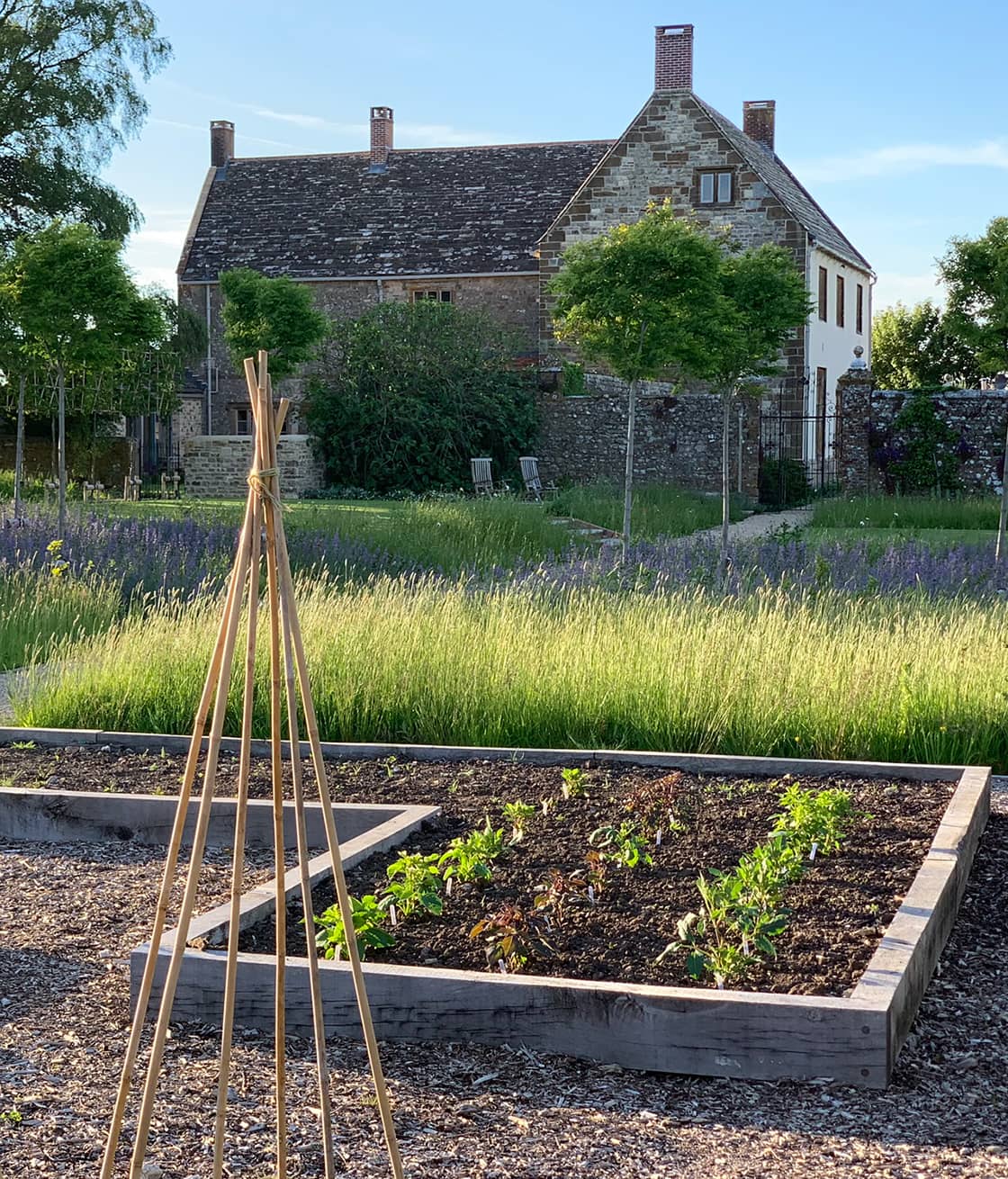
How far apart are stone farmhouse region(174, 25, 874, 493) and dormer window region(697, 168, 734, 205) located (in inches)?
1.1

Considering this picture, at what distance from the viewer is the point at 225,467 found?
27.9 meters

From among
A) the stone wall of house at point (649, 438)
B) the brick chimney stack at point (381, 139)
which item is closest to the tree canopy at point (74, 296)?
the stone wall of house at point (649, 438)

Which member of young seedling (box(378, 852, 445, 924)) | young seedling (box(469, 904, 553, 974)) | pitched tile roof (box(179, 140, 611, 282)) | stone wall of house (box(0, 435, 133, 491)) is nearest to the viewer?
young seedling (box(469, 904, 553, 974))

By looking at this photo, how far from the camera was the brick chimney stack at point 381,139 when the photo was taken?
36781 millimetres

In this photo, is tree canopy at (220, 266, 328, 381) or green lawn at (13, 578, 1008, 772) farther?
tree canopy at (220, 266, 328, 381)

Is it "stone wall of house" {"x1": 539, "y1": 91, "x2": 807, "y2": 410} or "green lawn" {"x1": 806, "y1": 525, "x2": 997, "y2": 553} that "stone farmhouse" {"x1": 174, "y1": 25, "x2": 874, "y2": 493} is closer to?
"stone wall of house" {"x1": 539, "y1": 91, "x2": 807, "y2": 410}

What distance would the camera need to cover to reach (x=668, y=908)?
14.3 ft

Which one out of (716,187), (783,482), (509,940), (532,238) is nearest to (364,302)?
(532,238)

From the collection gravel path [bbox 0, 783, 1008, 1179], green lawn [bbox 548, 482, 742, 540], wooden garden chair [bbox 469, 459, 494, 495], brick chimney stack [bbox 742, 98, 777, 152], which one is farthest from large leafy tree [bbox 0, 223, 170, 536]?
brick chimney stack [bbox 742, 98, 777, 152]

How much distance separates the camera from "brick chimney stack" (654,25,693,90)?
2989cm

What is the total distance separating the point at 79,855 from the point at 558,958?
2.45 metres

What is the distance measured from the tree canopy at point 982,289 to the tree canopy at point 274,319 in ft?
43.3

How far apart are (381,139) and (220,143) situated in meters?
4.51

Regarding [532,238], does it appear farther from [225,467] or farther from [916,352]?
[916,352]
